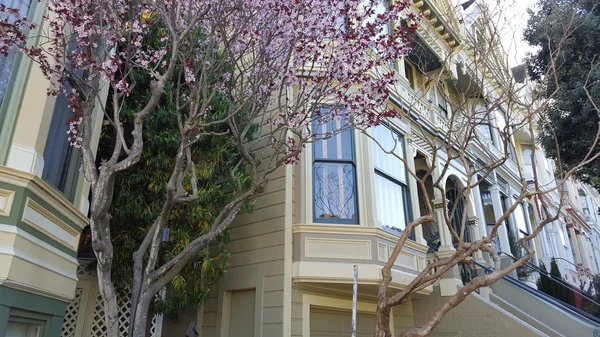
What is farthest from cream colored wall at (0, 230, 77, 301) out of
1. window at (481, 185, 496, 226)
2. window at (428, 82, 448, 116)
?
window at (481, 185, 496, 226)

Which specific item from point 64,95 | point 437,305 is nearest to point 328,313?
point 437,305

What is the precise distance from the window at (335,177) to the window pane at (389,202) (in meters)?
0.70

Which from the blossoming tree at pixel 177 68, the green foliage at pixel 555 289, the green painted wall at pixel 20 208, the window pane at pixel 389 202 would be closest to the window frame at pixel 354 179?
the window pane at pixel 389 202

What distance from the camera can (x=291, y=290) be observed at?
8.28 metres

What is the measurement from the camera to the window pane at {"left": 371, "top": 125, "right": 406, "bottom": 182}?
10.1 metres

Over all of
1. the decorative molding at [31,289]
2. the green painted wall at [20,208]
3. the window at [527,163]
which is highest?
the window at [527,163]

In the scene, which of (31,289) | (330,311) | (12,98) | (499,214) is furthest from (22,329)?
(499,214)

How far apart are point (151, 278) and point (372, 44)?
5145 mm

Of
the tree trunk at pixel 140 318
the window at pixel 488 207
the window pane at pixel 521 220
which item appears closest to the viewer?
the tree trunk at pixel 140 318

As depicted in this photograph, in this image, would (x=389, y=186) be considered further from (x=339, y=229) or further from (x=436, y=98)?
(x=436, y=98)

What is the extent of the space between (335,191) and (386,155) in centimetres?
A: 189

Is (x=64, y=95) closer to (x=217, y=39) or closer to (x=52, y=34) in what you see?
(x=52, y=34)

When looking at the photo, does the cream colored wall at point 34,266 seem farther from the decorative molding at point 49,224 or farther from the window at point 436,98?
the window at point 436,98

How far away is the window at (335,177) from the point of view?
9039mm
